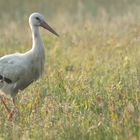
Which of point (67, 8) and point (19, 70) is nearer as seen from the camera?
point (19, 70)

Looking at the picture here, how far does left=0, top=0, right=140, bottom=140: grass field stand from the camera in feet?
20.6

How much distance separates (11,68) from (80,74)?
6.19 feet

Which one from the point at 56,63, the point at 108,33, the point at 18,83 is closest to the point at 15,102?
the point at 18,83

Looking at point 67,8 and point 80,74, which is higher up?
point 67,8

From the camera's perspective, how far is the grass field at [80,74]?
627cm

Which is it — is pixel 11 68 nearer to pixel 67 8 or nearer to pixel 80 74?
pixel 80 74

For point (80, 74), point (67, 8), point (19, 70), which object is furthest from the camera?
point (67, 8)

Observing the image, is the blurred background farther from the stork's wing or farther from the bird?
the stork's wing

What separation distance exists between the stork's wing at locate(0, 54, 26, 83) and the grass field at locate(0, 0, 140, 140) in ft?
0.86

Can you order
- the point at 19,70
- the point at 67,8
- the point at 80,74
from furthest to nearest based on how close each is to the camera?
1. the point at 67,8
2. the point at 80,74
3. the point at 19,70

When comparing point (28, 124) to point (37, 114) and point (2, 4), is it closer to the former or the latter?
point (37, 114)

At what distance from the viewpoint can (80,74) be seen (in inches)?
387

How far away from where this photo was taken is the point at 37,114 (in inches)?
270

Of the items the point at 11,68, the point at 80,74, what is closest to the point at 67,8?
the point at 80,74
